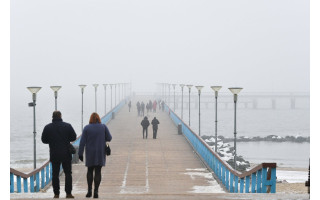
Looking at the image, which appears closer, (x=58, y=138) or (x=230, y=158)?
(x=58, y=138)

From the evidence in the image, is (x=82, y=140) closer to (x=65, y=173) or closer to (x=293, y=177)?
(x=65, y=173)

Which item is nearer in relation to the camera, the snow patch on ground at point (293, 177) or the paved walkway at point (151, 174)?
the paved walkway at point (151, 174)

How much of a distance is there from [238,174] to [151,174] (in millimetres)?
5610

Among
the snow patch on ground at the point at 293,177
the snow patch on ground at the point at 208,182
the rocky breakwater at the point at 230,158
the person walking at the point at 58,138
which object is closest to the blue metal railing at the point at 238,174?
the snow patch on ground at the point at 208,182

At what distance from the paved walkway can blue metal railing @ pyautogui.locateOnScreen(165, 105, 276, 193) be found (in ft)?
1.02

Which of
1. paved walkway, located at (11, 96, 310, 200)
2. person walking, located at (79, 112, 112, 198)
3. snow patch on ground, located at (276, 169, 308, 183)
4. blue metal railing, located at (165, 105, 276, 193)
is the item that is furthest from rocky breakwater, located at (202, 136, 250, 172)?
person walking, located at (79, 112, 112, 198)

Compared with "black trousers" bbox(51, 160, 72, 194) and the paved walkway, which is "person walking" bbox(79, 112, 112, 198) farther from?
the paved walkway

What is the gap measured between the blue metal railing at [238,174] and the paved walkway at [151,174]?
1.02 feet

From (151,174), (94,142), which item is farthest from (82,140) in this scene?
(151,174)

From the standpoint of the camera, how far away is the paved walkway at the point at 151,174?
10.6 meters

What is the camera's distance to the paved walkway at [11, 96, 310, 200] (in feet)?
34.7

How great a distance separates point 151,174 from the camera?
62.4 ft

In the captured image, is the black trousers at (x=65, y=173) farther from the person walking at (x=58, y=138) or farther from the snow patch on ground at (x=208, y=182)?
the snow patch on ground at (x=208, y=182)
